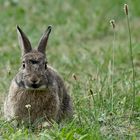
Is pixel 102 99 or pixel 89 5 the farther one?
pixel 89 5

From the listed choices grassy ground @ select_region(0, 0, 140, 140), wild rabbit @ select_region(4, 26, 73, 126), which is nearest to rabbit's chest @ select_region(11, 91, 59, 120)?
wild rabbit @ select_region(4, 26, 73, 126)

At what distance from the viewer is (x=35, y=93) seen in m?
7.55

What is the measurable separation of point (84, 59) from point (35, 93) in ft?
9.57

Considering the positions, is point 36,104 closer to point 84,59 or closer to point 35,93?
point 35,93

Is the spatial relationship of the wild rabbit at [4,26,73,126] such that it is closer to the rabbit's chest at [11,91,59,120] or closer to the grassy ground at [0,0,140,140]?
the rabbit's chest at [11,91,59,120]

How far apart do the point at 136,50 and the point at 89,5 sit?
111 inches

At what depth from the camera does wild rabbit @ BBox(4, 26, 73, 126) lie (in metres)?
7.38

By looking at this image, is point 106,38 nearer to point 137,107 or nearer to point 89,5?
point 89,5

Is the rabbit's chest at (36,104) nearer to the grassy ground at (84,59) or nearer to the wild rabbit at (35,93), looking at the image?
the wild rabbit at (35,93)

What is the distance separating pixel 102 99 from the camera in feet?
25.5

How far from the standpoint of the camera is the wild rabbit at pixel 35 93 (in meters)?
7.38

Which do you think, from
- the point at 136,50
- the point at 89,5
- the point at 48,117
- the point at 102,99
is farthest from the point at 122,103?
the point at 89,5

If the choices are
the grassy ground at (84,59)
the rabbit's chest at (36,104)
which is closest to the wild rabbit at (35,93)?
the rabbit's chest at (36,104)

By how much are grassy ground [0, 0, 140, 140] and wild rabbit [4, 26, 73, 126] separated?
0.19 meters
